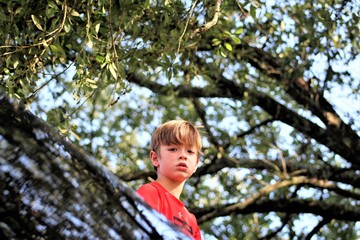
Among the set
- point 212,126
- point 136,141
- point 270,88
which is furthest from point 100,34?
point 136,141

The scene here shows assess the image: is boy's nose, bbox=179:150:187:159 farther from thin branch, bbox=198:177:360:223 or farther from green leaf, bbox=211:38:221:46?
thin branch, bbox=198:177:360:223

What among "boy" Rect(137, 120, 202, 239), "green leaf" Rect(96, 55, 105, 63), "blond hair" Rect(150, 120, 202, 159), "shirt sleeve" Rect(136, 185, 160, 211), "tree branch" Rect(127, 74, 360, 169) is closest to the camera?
"shirt sleeve" Rect(136, 185, 160, 211)

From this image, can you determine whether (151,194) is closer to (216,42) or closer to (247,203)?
(216,42)

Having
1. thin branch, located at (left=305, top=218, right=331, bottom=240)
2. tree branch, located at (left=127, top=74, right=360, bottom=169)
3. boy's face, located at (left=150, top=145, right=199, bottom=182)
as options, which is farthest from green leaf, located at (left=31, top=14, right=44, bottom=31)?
thin branch, located at (left=305, top=218, right=331, bottom=240)

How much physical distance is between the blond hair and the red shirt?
9.3 inches

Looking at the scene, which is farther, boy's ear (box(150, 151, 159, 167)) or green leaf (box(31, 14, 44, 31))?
green leaf (box(31, 14, 44, 31))

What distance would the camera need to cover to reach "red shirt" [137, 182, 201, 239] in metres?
4.15

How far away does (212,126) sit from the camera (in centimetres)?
1230

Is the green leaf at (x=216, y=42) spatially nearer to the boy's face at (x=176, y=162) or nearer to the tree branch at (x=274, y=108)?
the tree branch at (x=274, y=108)

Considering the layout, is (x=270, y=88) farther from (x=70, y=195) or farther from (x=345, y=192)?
(x=70, y=195)

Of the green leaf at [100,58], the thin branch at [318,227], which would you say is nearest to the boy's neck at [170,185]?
the green leaf at [100,58]

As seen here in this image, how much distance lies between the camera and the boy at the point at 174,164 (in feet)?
14.0

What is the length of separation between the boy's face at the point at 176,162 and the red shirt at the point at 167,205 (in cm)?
9

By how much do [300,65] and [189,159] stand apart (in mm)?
5792
